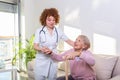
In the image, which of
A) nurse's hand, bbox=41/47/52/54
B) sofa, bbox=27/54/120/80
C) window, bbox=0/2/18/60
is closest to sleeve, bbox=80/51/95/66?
nurse's hand, bbox=41/47/52/54

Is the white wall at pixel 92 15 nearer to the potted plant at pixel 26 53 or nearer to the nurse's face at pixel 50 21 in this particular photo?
the potted plant at pixel 26 53

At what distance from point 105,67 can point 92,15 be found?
3.26 ft

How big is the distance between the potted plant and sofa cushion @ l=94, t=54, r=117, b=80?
159 cm

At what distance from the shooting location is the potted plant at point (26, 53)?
3.91 m

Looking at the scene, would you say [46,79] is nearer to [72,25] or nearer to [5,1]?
[72,25]

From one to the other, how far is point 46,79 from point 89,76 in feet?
1.54

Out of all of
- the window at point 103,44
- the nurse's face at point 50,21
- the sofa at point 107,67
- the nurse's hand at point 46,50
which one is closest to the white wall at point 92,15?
the window at point 103,44

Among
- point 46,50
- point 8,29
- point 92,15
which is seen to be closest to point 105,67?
point 92,15

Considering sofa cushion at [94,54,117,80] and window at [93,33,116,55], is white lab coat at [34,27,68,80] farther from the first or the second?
window at [93,33,116,55]

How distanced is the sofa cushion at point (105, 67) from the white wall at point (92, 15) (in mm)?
299

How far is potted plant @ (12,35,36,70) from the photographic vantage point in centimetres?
391

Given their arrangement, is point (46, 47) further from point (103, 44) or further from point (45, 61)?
point (103, 44)

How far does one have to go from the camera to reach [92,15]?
127 inches

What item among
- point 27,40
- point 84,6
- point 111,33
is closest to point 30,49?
point 27,40
